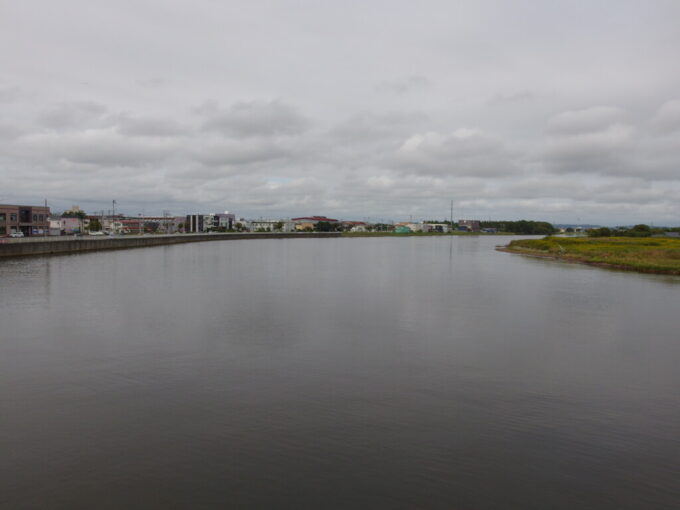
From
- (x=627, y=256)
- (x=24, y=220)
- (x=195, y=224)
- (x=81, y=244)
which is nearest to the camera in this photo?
(x=627, y=256)

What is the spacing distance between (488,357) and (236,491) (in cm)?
884

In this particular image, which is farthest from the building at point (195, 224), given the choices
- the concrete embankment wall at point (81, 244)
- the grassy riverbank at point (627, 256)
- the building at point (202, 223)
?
the grassy riverbank at point (627, 256)

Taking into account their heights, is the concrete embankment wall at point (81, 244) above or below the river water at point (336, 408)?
above

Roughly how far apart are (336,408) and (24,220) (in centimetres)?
9224

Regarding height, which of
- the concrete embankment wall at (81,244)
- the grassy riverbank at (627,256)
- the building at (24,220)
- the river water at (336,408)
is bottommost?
the river water at (336,408)

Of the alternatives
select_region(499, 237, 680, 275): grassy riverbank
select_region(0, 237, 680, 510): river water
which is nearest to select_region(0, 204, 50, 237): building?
select_region(0, 237, 680, 510): river water

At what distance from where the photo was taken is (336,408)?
31.2 ft

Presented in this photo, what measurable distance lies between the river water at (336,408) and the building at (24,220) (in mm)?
69315

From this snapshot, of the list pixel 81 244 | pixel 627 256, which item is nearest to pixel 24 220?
pixel 81 244

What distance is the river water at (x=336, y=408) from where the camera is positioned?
22.2 ft

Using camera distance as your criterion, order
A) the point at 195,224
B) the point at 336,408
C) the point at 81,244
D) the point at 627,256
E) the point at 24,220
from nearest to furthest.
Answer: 1. the point at 336,408
2. the point at 627,256
3. the point at 81,244
4. the point at 24,220
5. the point at 195,224

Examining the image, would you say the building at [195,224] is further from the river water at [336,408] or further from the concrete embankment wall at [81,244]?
the river water at [336,408]

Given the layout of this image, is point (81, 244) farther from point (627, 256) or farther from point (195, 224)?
point (195, 224)

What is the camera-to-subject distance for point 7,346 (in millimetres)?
13812
